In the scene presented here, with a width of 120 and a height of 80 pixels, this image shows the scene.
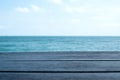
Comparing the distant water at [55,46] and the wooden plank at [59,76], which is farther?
the distant water at [55,46]

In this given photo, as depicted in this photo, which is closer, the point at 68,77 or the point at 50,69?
the point at 68,77

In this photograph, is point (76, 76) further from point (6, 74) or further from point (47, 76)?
point (6, 74)

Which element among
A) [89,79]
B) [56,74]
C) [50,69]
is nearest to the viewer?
[89,79]

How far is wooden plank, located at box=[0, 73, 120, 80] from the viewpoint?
2.01m

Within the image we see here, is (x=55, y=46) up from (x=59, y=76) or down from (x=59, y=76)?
down

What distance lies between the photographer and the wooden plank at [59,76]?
201 centimetres

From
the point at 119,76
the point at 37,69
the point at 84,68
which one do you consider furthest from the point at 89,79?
the point at 37,69

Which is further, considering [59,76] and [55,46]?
[55,46]

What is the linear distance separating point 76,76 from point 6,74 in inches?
25.3

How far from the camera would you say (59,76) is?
2.07m

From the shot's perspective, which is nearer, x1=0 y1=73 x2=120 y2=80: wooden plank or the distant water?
x1=0 y1=73 x2=120 y2=80: wooden plank

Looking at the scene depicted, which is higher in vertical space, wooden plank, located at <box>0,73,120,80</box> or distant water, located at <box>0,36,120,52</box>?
wooden plank, located at <box>0,73,120,80</box>

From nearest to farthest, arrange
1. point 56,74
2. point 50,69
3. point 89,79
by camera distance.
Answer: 1. point 89,79
2. point 56,74
3. point 50,69

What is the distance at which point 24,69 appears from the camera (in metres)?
2.42
